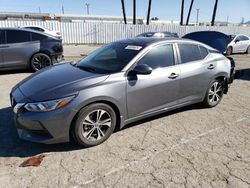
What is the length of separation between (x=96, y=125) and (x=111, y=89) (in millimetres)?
558

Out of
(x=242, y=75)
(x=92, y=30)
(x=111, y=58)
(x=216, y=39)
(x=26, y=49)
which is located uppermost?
(x=92, y=30)

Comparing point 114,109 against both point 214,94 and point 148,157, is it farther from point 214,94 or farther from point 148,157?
point 214,94

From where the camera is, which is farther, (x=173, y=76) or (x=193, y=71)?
(x=193, y=71)

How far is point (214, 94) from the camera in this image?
205 inches

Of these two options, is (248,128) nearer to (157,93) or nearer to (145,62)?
(157,93)

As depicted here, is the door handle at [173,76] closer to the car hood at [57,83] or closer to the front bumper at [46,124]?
the car hood at [57,83]

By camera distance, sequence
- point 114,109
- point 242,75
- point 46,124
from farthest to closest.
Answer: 1. point 242,75
2. point 114,109
3. point 46,124

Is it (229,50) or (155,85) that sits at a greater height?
(155,85)

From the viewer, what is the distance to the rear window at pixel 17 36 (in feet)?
25.6

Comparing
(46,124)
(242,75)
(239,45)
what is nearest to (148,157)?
(46,124)

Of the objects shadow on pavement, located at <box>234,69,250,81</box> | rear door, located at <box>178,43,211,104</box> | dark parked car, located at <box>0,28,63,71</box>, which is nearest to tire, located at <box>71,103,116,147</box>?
rear door, located at <box>178,43,211,104</box>

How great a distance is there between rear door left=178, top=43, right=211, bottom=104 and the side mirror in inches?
35.2

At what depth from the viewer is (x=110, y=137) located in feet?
12.5

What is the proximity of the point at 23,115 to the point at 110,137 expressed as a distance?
1326 millimetres
